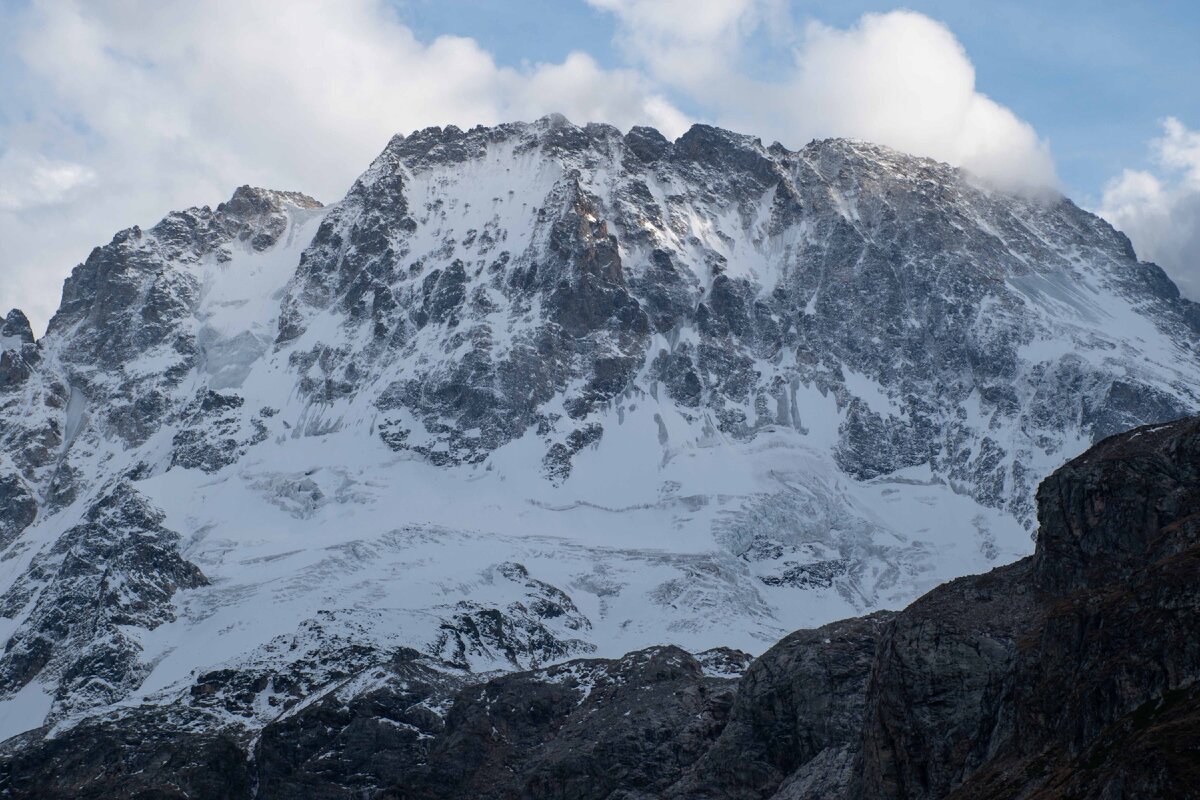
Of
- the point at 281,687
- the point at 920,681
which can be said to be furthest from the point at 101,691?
the point at 920,681

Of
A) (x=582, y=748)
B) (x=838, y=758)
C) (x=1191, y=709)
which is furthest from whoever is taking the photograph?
(x=582, y=748)

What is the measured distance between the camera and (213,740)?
164625 mm

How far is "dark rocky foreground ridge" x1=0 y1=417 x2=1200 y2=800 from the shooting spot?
183 ft

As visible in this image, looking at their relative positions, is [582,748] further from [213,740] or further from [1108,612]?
[1108,612]

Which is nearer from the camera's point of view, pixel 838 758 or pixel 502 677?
pixel 838 758

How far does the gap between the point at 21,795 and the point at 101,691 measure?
3688 centimetres

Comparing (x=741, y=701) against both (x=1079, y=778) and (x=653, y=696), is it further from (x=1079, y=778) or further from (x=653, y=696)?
(x=1079, y=778)

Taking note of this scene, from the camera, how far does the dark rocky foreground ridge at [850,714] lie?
183 feet

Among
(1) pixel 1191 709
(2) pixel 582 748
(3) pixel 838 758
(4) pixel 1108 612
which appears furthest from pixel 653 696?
(1) pixel 1191 709

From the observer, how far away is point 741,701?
9862cm

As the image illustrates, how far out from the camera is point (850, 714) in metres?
90.4

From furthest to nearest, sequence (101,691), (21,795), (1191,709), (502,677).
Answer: (101,691) < (502,677) < (21,795) < (1191,709)

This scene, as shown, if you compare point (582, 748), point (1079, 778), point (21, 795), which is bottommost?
point (1079, 778)

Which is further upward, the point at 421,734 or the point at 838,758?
the point at 421,734
